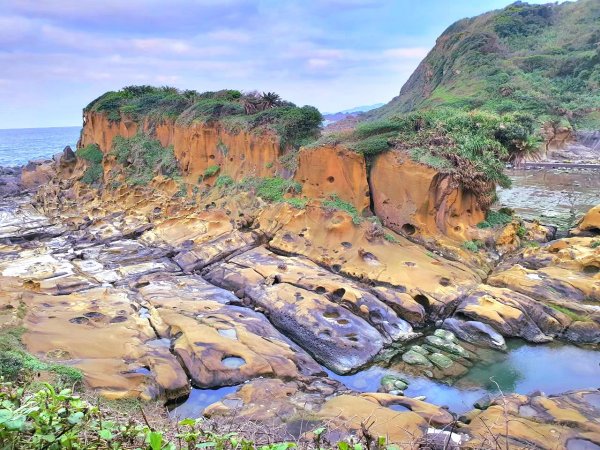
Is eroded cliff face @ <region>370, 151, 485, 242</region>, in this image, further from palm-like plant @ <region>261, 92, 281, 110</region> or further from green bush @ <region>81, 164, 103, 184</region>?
green bush @ <region>81, 164, 103, 184</region>

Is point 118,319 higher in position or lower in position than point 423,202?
lower

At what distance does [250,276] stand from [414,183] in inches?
291

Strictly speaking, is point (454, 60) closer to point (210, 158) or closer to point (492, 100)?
point (492, 100)

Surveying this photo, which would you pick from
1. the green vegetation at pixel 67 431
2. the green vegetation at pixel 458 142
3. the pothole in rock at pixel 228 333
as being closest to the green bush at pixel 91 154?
the green vegetation at pixel 458 142

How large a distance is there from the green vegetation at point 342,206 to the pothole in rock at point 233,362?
8.03 m

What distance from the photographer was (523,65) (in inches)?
2243

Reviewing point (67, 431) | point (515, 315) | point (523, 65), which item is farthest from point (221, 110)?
point (523, 65)

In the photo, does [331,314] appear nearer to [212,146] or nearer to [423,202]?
[423,202]

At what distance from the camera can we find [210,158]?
2491cm

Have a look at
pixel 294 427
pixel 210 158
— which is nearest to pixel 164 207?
pixel 210 158

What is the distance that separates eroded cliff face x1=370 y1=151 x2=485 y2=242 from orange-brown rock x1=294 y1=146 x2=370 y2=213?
908mm

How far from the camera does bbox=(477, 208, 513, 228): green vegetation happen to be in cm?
1845

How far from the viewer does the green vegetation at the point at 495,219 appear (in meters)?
18.4

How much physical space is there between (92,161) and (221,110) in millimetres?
10614
